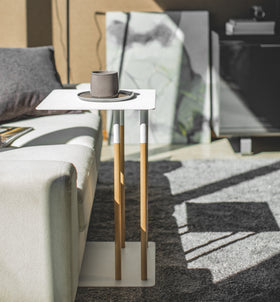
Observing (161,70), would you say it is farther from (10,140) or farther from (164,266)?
(164,266)

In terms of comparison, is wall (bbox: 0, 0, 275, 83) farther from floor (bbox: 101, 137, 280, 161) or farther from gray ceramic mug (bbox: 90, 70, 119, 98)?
gray ceramic mug (bbox: 90, 70, 119, 98)

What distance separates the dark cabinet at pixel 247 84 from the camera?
12.7 ft

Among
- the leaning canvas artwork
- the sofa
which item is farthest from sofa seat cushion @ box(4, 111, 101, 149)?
the leaning canvas artwork

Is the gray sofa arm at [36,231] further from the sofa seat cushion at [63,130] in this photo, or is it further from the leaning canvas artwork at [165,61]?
the leaning canvas artwork at [165,61]

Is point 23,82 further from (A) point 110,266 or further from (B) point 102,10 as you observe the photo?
(B) point 102,10

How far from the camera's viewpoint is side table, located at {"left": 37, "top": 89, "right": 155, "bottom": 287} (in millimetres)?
2035

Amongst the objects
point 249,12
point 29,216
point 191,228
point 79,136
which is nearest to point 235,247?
point 191,228

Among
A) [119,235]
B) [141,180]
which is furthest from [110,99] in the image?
[119,235]

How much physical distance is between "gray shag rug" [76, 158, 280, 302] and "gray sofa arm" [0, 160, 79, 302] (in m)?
0.35

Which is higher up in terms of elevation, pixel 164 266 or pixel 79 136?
pixel 79 136

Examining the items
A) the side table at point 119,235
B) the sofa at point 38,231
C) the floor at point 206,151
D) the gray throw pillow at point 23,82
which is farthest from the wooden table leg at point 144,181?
the floor at point 206,151

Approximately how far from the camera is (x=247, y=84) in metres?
3.94

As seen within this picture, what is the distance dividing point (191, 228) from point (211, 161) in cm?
119

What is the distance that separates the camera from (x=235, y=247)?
250 cm
